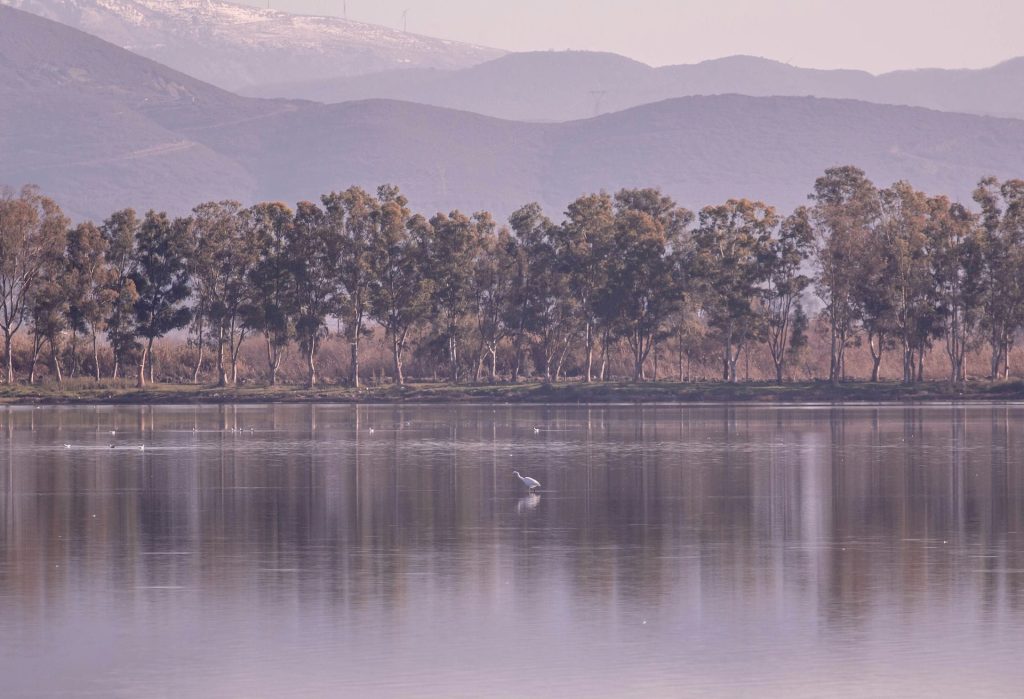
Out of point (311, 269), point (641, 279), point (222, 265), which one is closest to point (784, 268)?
point (641, 279)

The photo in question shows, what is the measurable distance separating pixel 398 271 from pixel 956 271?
95.7 ft

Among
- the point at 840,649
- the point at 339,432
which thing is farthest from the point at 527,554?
the point at 339,432

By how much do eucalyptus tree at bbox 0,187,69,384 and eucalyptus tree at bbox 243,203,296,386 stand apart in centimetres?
1000

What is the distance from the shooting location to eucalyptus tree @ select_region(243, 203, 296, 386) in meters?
88.9

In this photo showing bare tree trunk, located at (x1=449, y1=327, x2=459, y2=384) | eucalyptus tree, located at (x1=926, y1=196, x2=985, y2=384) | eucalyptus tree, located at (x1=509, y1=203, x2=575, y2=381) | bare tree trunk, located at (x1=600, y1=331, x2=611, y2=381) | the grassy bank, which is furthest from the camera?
eucalyptus tree, located at (x1=509, y1=203, x2=575, y2=381)

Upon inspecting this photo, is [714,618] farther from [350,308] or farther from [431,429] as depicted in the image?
[350,308]

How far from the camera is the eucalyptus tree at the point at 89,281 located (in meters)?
86.6

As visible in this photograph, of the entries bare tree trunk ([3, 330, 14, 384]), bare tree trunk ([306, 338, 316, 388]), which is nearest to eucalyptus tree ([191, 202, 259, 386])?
bare tree trunk ([306, 338, 316, 388])

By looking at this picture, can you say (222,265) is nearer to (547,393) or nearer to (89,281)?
(89,281)

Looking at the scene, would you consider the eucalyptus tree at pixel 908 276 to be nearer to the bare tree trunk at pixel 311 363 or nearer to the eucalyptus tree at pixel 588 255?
the eucalyptus tree at pixel 588 255

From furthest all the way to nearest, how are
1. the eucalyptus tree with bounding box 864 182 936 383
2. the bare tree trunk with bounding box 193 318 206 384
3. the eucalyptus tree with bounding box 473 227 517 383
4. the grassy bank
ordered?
the eucalyptus tree with bounding box 473 227 517 383
the bare tree trunk with bounding box 193 318 206 384
the eucalyptus tree with bounding box 864 182 936 383
the grassy bank

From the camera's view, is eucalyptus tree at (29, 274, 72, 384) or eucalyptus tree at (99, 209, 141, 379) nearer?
eucalyptus tree at (29, 274, 72, 384)

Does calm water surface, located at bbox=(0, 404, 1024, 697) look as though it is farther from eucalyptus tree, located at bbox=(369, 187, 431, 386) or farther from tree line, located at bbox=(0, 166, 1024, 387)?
tree line, located at bbox=(0, 166, 1024, 387)

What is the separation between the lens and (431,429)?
59.6 meters
